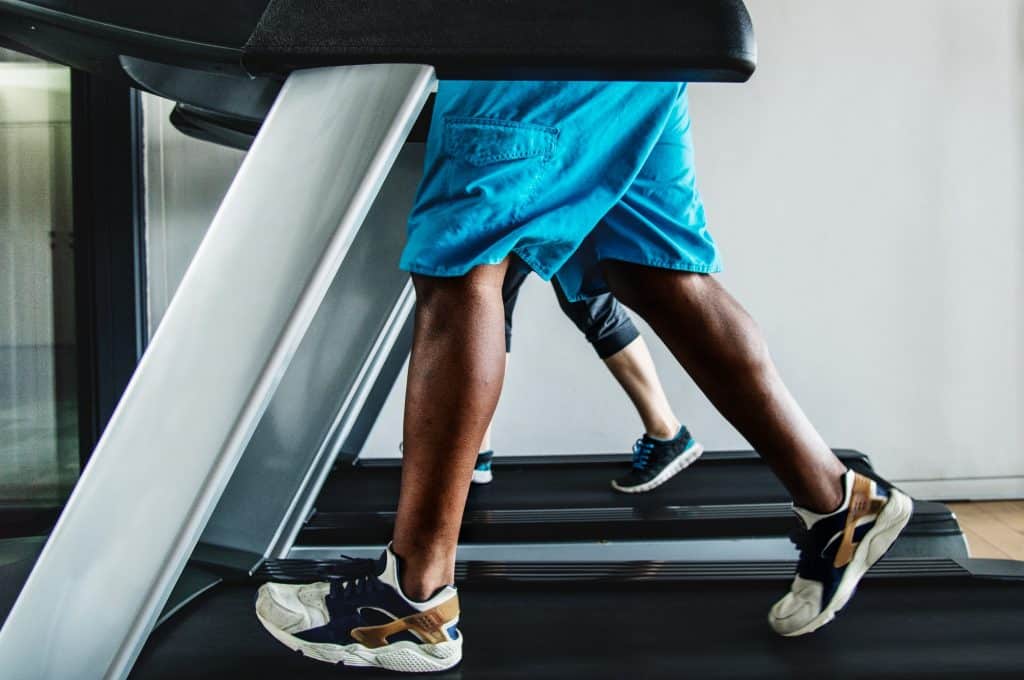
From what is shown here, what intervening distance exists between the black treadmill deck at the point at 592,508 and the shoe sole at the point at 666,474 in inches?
0.9

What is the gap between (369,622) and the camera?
0.94m

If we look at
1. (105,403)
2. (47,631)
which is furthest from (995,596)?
(105,403)

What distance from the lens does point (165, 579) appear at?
26.8 inches

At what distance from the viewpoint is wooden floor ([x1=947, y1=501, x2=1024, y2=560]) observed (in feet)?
6.50

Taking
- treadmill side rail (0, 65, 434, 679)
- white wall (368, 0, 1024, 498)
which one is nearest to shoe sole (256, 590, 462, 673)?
treadmill side rail (0, 65, 434, 679)

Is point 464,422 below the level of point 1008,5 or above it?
below

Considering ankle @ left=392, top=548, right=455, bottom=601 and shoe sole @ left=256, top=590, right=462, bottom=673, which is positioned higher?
ankle @ left=392, top=548, right=455, bottom=601

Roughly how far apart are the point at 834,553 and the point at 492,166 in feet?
2.03

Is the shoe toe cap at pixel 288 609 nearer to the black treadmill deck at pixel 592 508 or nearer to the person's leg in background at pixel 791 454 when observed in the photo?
the person's leg in background at pixel 791 454

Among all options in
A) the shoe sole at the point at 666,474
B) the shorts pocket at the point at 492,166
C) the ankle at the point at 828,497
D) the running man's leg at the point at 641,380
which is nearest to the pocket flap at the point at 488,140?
the shorts pocket at the point at 492,166

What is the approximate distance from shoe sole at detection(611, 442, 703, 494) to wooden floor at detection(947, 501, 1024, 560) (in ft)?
2.22

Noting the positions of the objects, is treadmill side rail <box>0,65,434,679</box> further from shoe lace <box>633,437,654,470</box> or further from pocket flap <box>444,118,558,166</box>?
shoe lace <box>633,437,654,470</box>

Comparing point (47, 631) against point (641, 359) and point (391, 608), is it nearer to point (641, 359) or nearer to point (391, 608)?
point (391, 608)

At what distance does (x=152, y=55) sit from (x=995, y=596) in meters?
1.33
